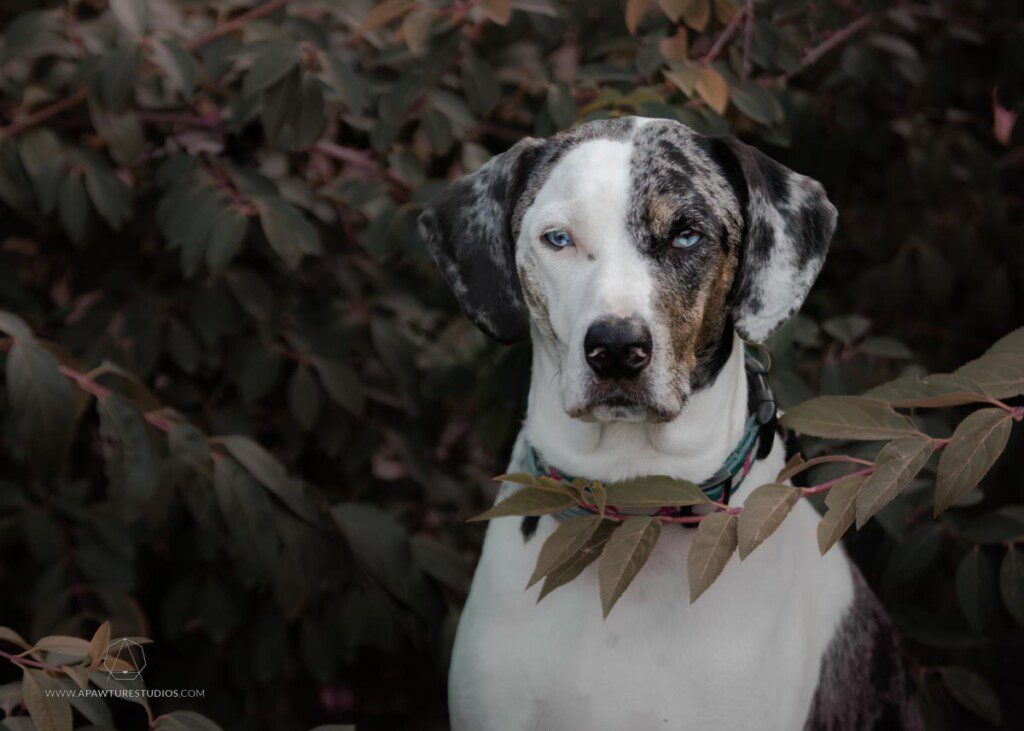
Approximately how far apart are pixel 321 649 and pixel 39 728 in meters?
1.58

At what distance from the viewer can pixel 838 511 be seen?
6.72 ft

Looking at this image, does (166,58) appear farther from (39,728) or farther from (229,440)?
(39,728)

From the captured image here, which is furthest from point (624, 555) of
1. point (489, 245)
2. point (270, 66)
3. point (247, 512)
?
point (270, 66)

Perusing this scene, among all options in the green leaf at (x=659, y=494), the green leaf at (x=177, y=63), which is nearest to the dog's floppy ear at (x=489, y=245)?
the green leaf at (x=659, y=494)

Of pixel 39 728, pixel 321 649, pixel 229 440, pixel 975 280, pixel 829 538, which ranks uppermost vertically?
pixel 829 538

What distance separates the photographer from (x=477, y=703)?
2566mm

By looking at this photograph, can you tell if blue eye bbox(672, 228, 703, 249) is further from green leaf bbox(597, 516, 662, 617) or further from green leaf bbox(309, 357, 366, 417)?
green leaf bbox(309, 357, 366, 417)

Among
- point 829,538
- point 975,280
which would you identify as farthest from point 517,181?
point 975,280

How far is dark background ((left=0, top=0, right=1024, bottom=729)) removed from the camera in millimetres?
3123

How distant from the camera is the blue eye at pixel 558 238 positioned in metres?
2.45

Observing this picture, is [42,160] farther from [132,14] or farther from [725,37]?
[725,37]

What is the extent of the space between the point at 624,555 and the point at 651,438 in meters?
0.52

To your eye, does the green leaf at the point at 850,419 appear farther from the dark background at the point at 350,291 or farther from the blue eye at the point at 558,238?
the dark background at the point at 350,291

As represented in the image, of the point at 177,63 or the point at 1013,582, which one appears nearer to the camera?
the point at 1013,582
